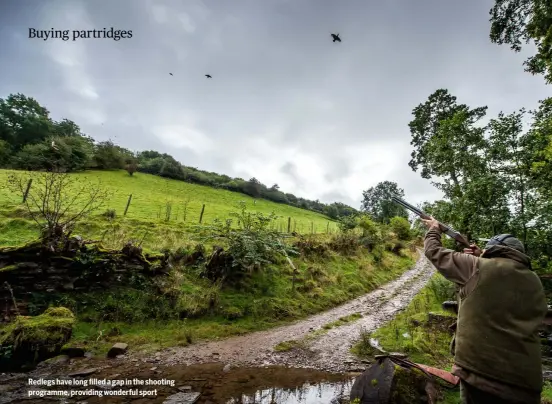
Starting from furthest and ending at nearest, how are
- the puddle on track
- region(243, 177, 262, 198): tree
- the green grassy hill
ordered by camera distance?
region(243, 177, 262, 198): tree, the green grassy hill, the puddle on track

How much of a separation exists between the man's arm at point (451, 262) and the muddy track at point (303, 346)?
595 cm

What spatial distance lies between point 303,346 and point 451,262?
7.86 m

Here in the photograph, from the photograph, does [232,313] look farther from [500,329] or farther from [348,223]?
[348,223]

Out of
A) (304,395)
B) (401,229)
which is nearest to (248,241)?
(304,395)

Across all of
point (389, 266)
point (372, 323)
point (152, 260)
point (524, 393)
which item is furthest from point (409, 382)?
point (389, 266)

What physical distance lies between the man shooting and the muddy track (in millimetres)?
5828

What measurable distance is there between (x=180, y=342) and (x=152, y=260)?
160 inches

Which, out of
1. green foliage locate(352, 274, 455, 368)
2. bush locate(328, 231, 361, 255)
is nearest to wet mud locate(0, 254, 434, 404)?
green foliage locate(352, 274, 455, 368)

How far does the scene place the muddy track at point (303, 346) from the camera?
27.0ft

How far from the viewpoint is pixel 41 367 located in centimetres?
711

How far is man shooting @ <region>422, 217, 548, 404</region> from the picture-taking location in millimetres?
2594

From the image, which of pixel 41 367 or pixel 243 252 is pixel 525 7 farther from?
pixel 41 367

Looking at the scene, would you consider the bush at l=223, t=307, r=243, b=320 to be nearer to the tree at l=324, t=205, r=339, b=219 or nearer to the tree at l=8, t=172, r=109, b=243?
the tree at l=8, t=172, r=109, b=243

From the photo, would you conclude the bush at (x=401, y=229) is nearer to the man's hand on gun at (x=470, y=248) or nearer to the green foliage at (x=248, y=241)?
the green foliage at (x=248, y=241)
